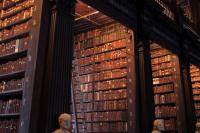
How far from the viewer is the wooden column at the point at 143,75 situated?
14.8 feet

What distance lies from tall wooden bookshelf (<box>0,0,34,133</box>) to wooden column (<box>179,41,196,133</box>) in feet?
13.1

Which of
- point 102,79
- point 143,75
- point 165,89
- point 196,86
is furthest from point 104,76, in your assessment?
point 196,86

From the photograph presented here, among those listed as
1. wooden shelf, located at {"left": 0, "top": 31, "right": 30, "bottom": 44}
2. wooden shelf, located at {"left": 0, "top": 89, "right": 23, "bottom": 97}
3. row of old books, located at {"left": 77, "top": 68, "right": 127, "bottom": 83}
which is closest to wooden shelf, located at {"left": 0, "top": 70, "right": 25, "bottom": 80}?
wooden shelf, located at {"left": 0, "top": 89, "right": 23, "bottom": 97}

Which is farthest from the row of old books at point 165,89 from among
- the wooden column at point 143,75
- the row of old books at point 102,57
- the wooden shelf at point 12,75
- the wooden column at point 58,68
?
the wooden shelf at point 12,75

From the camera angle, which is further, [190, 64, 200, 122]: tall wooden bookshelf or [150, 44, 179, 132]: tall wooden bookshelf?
[190, 64, 200, 122]: tall wooden bookshelf

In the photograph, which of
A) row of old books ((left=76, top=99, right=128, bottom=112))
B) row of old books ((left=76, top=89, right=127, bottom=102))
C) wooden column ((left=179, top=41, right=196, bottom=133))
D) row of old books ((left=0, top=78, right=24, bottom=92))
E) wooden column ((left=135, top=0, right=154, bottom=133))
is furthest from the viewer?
wooden column ((left=179, top=41, right=196, bottom=133))

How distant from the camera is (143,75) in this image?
4.75 m

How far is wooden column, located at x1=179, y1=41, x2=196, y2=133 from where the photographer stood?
5982 mm

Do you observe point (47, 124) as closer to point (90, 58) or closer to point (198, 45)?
point (90, 58)

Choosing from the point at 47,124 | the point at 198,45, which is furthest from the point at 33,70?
the point at 198,45

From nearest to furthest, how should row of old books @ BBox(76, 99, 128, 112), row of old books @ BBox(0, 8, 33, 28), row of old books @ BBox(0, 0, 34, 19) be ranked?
1. row of old books @ BBox(0, 8, 33, 28)
2. row of old books @ BBox(0, 0, 34, 19)
3. row of old books @ BBox(76, 99, 128, 112)

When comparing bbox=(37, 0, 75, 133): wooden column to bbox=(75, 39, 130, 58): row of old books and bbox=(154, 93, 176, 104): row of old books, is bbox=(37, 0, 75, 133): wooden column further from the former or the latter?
bbox=(154, 93, 176, 104): row of old books

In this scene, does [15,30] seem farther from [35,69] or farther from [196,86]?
[196,86]

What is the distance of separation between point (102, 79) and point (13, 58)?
7.98 ft
